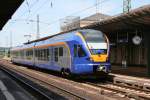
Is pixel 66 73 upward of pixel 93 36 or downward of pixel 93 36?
downward

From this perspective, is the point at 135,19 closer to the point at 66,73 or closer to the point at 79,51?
the point at 79,51

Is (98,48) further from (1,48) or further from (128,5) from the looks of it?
(1,48)

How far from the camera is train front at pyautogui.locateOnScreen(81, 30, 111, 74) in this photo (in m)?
22.0

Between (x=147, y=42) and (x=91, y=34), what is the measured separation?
5180mm

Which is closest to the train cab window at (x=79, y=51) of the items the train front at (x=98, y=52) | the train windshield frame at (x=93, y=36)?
the train front at (x=98, y=52)

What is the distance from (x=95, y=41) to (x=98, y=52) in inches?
30.3

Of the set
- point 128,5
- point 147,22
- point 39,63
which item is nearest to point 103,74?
point 147,22

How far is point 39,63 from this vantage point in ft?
119

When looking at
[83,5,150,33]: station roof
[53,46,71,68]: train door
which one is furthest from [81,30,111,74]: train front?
[83,5,150,33]: station roof

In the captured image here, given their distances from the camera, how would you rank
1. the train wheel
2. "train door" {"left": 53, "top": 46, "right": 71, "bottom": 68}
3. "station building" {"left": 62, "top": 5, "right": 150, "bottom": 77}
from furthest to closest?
the train wheel → "station building" {"left": 62, "top": 5, "right": 150, "bottom": 77} → "train door" {"left": 53, "top": 46, "right": 71, "bottom": 68}

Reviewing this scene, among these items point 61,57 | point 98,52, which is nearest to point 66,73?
point 61,57

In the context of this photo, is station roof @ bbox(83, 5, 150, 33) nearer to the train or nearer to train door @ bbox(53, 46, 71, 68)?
the train

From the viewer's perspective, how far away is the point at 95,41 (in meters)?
22.5

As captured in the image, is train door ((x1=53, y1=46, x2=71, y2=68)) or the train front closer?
the train front
